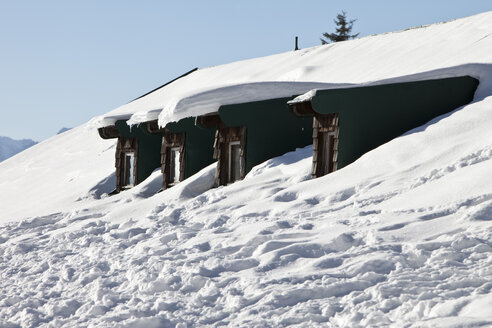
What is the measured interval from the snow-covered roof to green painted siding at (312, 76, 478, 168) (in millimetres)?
222

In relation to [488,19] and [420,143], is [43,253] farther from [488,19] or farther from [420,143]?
[488,19]

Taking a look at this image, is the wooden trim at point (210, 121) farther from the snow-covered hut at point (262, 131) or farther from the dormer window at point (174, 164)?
the dormer window at point (174, 164)

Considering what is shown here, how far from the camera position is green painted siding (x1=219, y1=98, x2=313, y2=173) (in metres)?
14.5

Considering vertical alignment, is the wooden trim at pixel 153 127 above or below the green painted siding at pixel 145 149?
above

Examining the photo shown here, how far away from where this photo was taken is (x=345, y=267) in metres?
7.14

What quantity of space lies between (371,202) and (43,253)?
16.1 ft

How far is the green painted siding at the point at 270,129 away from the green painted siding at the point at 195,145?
1895 millimetres

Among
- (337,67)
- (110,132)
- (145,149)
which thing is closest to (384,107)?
(337,67)

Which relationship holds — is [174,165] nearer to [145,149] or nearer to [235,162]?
[145,149]

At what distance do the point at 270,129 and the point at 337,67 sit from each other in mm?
3394

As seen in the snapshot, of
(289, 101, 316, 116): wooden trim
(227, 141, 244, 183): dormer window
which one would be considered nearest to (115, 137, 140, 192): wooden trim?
(227, 141, 244, 183): dormer window

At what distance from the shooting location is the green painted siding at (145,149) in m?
18.3

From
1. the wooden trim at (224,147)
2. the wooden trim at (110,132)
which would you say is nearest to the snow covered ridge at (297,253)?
the wooden trim at (224,147)

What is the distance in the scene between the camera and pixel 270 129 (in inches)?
579
